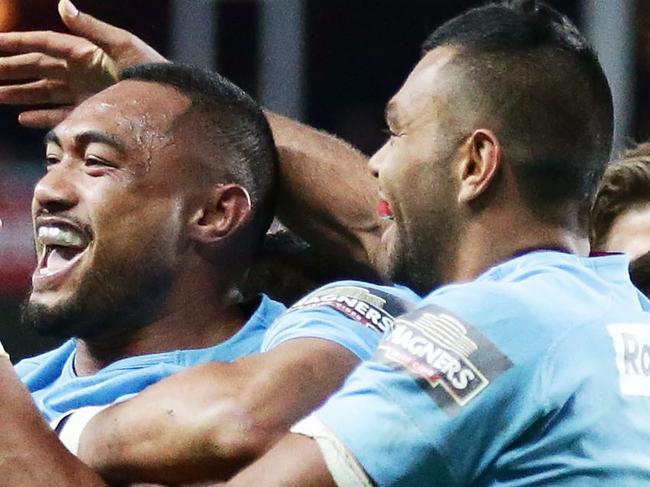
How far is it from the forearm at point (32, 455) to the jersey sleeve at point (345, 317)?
376 millimetres

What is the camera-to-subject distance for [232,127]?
10.4ft

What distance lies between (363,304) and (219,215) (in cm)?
45

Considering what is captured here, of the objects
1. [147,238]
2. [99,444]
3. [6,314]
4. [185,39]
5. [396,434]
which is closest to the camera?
[396,434]

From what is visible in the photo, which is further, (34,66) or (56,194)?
(34,66)

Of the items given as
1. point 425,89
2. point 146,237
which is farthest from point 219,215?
point 425,89

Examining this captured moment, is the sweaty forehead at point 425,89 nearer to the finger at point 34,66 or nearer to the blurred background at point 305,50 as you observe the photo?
the finger at point 34,66

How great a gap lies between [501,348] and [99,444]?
2.29ft

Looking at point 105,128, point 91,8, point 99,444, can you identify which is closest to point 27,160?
point 91,8

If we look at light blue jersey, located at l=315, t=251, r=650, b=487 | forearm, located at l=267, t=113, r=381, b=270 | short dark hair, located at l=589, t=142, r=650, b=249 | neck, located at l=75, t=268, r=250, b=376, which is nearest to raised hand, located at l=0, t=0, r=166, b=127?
forearm, located at l=267, t=113, r=381, b=270

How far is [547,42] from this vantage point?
2734mm

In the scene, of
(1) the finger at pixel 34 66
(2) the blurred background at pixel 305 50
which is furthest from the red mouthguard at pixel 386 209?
(2) the blurred background at pixel 305 50

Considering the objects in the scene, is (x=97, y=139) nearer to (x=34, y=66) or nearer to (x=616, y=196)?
(x=34, y=66)

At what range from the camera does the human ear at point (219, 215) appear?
123 inches

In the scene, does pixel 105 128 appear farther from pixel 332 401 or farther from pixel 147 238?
pixel 332 401
